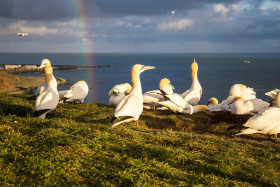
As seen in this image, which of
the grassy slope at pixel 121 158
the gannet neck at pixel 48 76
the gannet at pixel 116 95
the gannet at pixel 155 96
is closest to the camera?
the grassy slope at pixel 121 158

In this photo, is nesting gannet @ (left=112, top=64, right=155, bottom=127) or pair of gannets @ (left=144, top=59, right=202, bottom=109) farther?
pair of gannets @ (left=144, top=59, right=202, bottom=109)

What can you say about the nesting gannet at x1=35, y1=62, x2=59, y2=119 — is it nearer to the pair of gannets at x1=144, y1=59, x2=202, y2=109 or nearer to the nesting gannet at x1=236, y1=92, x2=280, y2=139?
the pair of gannets at x1=144, y1=59, x2=202, y2=109

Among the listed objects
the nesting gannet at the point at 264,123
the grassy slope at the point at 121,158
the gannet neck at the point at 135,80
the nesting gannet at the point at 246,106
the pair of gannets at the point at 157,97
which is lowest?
the grassy slope at the point at 121,158

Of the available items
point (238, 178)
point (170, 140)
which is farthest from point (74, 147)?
point (238, 178)

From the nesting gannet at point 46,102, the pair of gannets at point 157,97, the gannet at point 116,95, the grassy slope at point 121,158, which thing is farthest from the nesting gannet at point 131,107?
the gannet at point 116,95

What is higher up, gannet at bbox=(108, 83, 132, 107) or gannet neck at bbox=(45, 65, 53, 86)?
gannet neck at bbox=(45, 65, 53, 86)

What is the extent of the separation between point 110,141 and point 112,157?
0.93 m

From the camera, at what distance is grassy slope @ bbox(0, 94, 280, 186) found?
4.34 meters

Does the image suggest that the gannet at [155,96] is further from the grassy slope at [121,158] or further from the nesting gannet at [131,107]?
the grassy slope at [121,158]

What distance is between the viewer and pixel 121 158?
16.8ft

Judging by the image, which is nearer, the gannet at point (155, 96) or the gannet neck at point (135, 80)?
the gannet neck at point (135, 80)

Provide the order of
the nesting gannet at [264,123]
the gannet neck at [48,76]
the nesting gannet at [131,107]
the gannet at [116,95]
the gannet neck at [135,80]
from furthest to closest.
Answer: the gannet at [116,95], the gannet neck at [48,76], the gannet neck at [135,80], the nesting gannet at [264,123], the nesting gannet at [131,107]

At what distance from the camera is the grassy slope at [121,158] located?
4.34 metres

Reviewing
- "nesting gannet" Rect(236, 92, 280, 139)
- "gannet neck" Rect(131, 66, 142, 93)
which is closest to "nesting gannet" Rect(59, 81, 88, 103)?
"gannet neck" Rect(131, 66, 142, 93)
